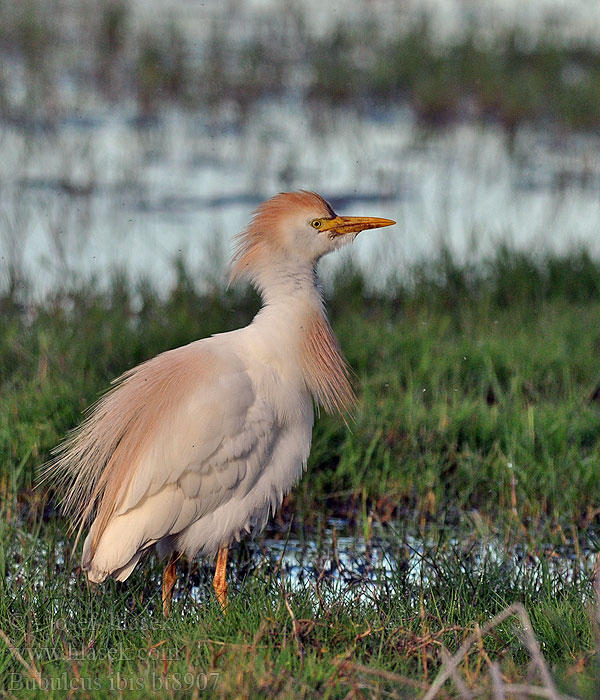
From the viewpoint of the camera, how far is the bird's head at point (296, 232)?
361 centimetres

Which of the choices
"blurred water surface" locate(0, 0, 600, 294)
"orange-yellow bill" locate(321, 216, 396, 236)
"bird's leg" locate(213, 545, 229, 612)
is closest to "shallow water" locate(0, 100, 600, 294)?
"blurred water surface" locate(0, 0, 600, 294)

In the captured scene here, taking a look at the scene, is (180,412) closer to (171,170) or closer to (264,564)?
(264,564)

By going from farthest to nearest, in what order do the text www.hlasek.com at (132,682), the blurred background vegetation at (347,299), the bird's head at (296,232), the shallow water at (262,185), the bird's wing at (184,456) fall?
the shallow water at (262,185) < the bird's head at (296,232) < the bird's wing at (184,456) < the blurred background vegetation at (347,299) < the text www.hlasek.com at (132,682)

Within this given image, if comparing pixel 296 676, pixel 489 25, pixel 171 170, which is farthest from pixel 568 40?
pixel 296 676

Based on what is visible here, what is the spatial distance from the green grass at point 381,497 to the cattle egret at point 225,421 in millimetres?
219

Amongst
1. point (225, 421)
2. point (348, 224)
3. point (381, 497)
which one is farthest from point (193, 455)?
point (381, 497)

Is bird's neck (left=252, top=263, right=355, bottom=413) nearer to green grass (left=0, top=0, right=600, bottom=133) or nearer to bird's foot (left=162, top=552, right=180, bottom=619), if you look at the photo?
bird's foot (left=162, top=552, right=180, bottom=619)

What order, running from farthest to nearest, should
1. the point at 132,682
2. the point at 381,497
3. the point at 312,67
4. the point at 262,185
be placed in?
the point at 312,67 < the point at 262,185 < the point at 381,497 < the point at 132,682

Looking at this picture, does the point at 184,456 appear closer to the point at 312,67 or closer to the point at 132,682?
the point at 132,682

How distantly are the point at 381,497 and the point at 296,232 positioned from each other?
1.49 metres

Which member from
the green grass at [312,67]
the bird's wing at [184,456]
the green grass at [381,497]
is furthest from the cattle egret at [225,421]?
the green grass at [312,67]

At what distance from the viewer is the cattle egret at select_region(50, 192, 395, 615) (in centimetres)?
348

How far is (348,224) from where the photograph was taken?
363cm

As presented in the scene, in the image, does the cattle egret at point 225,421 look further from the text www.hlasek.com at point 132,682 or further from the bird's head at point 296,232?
the text www.hlasek.com at point 132,682
